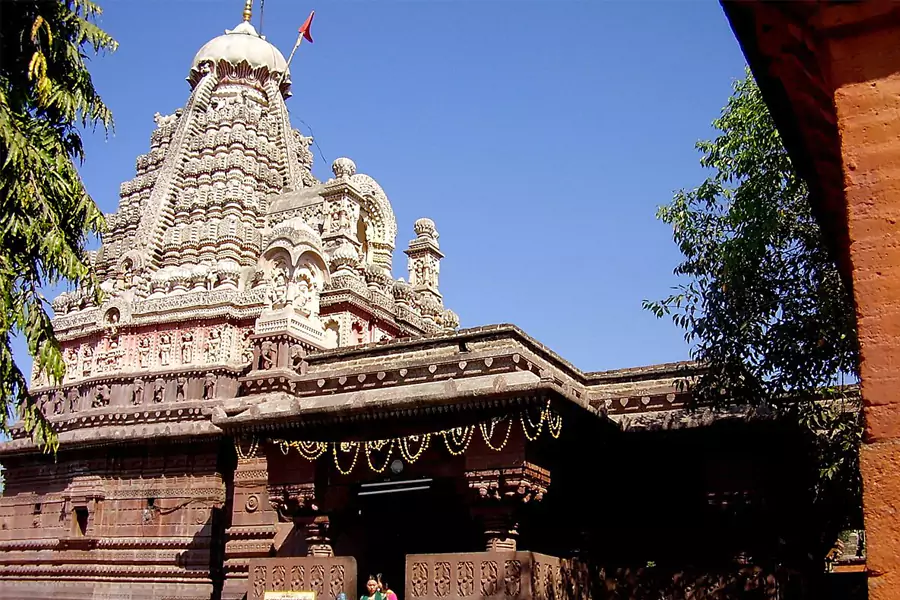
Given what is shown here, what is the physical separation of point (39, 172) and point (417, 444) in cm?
675

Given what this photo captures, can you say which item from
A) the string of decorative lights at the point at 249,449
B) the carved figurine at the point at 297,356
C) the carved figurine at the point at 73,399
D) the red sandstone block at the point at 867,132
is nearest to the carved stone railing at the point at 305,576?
the string of decorative lights at the point at 249,449

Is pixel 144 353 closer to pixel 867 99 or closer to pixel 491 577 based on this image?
pixel 491 577

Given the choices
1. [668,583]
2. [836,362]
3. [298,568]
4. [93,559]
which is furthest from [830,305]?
[93,559]

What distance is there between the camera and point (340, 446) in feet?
48.2

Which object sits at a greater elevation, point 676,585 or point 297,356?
point 297,356

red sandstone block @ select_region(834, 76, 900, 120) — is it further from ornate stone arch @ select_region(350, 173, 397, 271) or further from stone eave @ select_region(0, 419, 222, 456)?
ornate stone arch @ select_region(350, 173, 397, 271)

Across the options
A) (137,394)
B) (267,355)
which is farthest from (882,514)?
(137,394)

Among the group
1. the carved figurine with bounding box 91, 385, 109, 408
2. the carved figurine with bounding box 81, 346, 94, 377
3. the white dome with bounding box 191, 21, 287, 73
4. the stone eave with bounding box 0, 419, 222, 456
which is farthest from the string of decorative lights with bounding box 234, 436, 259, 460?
the white dome with bounding box 191, 21, 287, 73

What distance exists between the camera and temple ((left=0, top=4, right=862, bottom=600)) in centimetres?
1359

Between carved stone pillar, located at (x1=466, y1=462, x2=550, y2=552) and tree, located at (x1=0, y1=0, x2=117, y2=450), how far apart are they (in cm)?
585

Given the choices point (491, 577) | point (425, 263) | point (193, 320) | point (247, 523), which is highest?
point (425, 263)

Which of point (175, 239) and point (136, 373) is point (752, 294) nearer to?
point (136, 373)

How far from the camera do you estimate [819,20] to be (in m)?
5.60

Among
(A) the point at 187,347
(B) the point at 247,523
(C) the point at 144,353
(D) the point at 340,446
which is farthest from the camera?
(C) the point at 144,353
